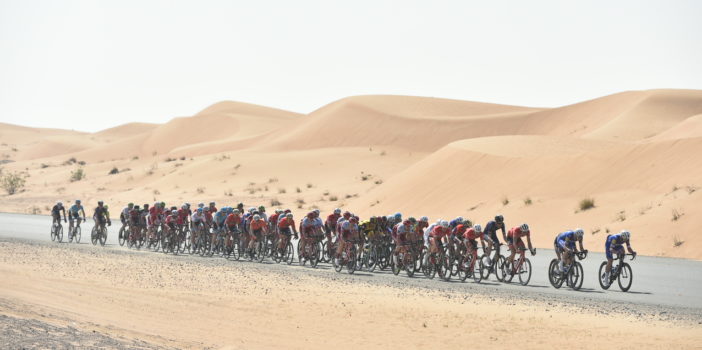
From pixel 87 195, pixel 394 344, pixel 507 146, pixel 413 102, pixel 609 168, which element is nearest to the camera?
pixel 394 344

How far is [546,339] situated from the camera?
52.9 ft

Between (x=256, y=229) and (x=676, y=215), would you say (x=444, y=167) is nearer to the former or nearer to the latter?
(x=676, y=215)

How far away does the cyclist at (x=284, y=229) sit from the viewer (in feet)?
94.3

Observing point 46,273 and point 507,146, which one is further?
point 507,146

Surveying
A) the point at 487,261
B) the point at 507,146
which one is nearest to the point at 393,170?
the point at 507,146

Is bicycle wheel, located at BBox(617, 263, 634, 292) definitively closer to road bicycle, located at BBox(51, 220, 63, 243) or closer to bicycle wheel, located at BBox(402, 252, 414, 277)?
bicycle wheel, located at BBox(402, 252, 414, 277)

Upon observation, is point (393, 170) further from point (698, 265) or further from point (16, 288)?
point (16, 288)

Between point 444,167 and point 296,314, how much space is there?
4779 centimetres

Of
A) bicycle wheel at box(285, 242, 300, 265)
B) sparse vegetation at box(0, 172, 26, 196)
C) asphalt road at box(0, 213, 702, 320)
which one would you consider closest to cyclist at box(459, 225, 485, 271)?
asphalt road at box(0, 213, 702, 320)

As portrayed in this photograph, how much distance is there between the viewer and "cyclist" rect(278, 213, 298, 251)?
28.8 meters

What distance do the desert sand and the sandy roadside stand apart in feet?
62.3

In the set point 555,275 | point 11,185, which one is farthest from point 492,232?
point 11,185

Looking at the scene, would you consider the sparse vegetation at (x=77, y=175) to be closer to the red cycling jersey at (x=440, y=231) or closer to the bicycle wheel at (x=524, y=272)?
the red cycling jersey at (x=440, y=231)

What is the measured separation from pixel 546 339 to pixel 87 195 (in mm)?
75771
